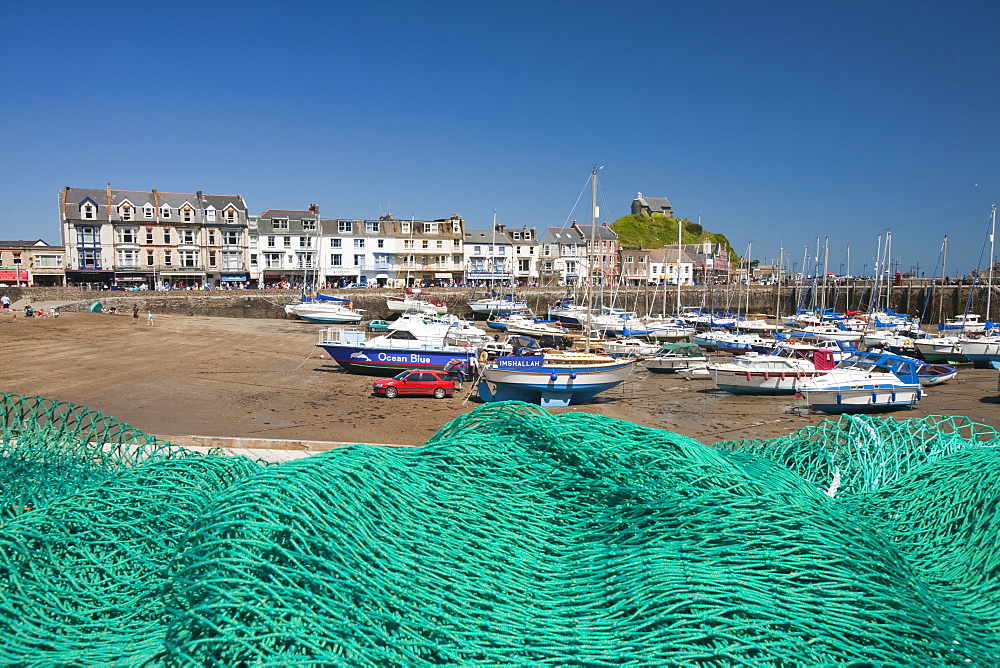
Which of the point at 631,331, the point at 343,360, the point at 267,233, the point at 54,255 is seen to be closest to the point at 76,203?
the point at 54,255

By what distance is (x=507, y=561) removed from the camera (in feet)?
12.1

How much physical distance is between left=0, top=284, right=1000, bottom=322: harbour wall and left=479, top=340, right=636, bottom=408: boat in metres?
28.2

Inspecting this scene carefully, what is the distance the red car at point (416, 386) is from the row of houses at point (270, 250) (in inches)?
1059

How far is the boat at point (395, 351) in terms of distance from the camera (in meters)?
24.1

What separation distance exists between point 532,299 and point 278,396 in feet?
142

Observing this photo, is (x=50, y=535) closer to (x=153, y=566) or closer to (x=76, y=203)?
(x=153, y=566)

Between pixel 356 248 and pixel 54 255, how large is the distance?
2737 cm

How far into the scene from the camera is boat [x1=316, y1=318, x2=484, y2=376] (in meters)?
24.1

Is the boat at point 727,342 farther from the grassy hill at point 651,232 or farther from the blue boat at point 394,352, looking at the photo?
the grassy hill at point 651,232

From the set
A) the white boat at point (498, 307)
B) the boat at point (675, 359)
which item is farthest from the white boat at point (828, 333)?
the white boat at point (498, 307)

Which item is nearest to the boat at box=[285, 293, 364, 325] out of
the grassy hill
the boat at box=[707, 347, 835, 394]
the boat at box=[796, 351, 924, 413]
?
the boat at box=[707, 347, 835, 394]

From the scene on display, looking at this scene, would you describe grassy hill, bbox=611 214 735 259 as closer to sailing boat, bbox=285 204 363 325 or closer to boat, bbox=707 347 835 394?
sailing boat, bbox=285 204 363 325

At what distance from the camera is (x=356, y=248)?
70000 millimetres

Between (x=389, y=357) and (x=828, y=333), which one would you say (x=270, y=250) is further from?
(x=828, y=333)
